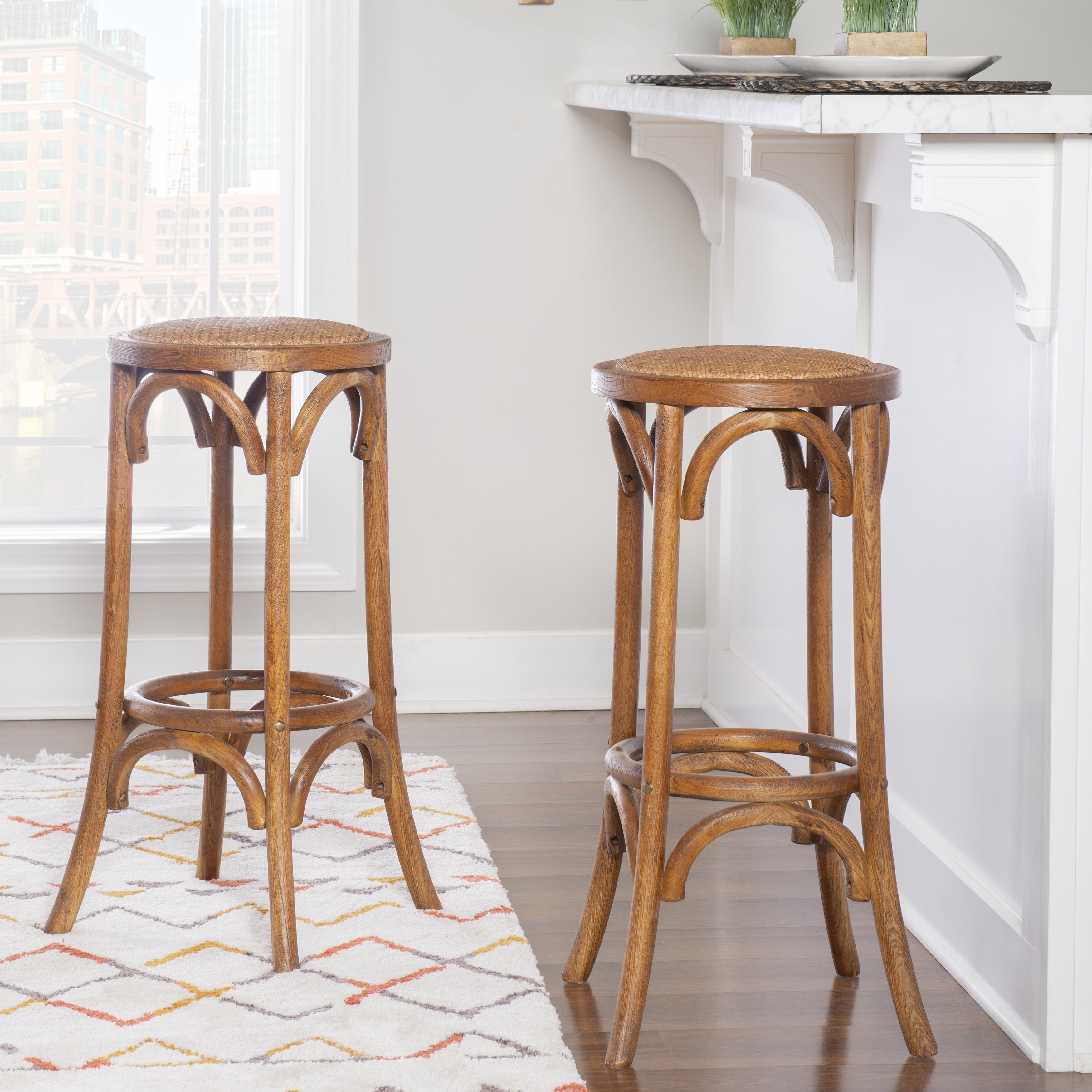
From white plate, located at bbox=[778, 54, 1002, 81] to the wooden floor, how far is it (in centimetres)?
122

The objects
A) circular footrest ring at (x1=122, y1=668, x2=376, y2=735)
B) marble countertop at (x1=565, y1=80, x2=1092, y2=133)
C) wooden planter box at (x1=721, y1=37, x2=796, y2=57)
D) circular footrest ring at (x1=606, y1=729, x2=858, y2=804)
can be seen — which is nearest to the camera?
marble countertop at (x1=565, y1=80, x2=1092, y2=133)

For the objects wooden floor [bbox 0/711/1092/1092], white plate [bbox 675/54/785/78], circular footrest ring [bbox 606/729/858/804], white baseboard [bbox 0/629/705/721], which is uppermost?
white plate [bbox 675/54/785/78]

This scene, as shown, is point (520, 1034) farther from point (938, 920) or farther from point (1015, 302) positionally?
point (1015, 302)

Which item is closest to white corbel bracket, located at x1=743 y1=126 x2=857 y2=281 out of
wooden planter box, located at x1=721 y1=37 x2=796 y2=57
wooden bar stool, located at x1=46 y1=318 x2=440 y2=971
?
wooden planter box, located at x1=721 y1=37 x2=796 y2=57

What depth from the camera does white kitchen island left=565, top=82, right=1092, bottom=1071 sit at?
1702mm

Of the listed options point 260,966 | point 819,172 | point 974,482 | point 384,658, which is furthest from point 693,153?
point 260,966

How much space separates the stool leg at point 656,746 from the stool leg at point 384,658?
52 cm

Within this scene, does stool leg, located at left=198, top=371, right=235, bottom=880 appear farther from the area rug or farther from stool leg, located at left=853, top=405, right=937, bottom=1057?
stool leg, located at left=853, top=405, right=937, bottom=1057

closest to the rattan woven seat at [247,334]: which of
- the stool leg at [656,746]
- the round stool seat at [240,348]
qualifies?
the round stool seat at [240,348]

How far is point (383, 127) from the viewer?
3.14 m

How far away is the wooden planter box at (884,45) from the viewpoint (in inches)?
74.6

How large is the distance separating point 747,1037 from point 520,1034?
0.98 ft

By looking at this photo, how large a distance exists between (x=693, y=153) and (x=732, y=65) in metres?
0.44

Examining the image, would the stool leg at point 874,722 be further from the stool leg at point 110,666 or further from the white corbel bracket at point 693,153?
the white corbel bracket at point 693,153
